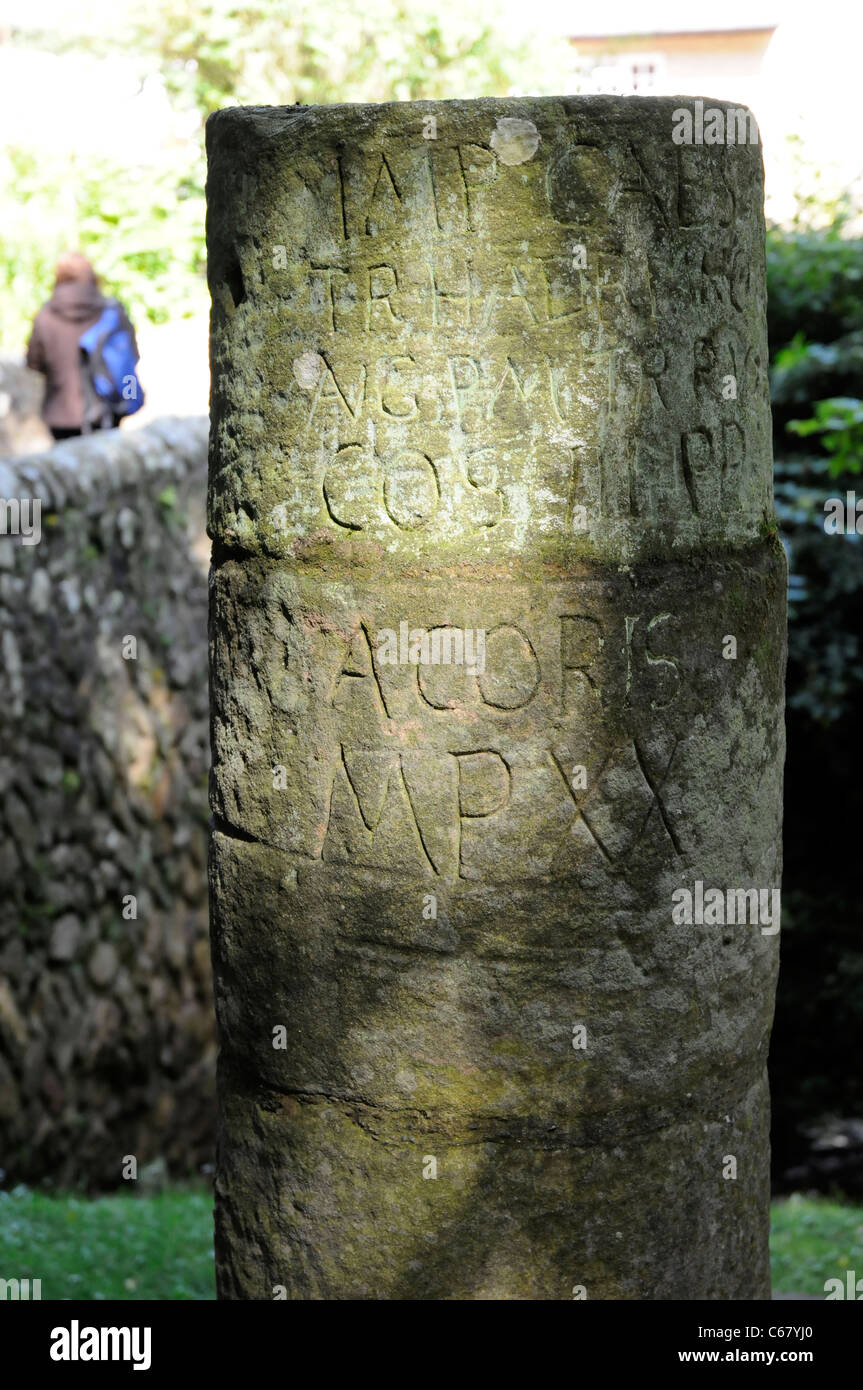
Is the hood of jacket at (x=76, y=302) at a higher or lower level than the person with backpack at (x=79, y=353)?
higher

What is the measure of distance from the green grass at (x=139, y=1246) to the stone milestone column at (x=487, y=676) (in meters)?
1.85

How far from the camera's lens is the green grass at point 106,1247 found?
158 inches

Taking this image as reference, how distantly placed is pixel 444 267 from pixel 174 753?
471 cm

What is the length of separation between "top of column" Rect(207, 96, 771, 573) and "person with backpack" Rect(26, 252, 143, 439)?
16.8ft

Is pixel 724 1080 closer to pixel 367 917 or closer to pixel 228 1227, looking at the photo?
pixel 367 917

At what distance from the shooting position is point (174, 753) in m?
6.70

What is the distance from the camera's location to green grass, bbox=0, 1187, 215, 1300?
4012 mm

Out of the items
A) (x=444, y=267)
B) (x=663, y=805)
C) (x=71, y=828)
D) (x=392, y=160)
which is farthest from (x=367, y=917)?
(x=71, y=828)

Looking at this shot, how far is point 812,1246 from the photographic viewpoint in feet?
16.0
